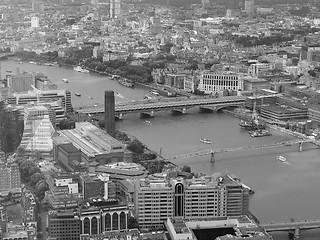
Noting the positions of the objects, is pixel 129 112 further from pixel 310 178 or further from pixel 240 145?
pixel 310 178

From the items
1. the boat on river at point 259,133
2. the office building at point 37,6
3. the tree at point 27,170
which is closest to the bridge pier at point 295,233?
the tree at point 27,170

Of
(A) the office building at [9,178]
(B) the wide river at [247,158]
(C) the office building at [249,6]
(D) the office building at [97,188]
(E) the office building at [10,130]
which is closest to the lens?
(D) the office building at [97,188]

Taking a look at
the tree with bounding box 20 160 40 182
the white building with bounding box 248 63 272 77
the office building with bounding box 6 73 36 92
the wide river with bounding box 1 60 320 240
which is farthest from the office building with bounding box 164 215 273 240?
the white building with bounding box 248 63 272 77

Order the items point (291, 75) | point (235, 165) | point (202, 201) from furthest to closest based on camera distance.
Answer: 1. point (291, 75)
2. point (235, 165)
3. point (202, 201)

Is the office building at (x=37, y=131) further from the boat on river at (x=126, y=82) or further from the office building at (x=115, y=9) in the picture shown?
the office building at (x=115, y=9)

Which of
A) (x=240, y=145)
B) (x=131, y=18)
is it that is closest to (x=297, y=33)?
(x=131, y=18)

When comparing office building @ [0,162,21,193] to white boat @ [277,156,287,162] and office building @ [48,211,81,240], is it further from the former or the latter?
white boat @ [277,156,287,162]
